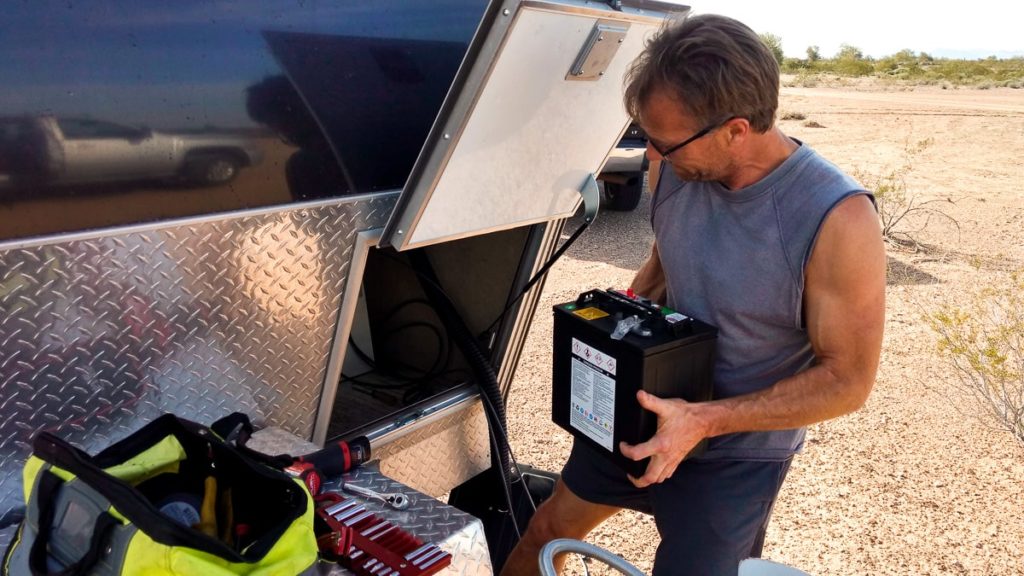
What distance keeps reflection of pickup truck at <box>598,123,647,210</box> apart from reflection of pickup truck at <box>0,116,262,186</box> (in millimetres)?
5743

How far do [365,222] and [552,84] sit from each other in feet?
1.92

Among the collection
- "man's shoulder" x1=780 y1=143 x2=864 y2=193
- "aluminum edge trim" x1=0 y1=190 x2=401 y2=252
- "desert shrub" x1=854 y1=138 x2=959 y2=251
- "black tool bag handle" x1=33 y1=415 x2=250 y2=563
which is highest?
"man's shoulder" x1=780 y1=143 x2=864 y2=193

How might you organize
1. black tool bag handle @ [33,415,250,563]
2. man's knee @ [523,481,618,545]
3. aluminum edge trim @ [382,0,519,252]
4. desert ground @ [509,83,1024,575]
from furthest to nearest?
desert ground @ [509,83,1024,575]
man's knee @ [523,481,618,545]
aluminum edge trim @ [382,0,519,252]
black tool bag handle @ [33,415,250,563]

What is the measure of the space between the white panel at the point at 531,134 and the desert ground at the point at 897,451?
1542 millimetres

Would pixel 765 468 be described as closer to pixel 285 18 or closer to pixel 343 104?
pixel 343 104

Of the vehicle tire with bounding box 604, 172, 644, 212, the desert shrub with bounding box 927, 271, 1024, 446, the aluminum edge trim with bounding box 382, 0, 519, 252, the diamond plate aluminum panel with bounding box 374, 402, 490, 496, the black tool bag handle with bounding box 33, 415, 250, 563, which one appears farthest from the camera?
the vehicle tire with bounding box 604, 172, 644, 212

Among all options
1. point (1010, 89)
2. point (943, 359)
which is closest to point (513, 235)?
point (943, 359)

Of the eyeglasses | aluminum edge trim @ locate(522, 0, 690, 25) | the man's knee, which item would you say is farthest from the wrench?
aluminum edge trim @ locate(522, 0, 690, 25)

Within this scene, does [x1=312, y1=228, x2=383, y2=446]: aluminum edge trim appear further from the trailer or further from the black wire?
the black wire

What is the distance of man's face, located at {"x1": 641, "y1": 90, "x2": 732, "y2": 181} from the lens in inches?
74.9

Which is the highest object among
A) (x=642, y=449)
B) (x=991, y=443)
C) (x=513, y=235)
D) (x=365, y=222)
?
(x=365, y=222)

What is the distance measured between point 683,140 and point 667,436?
696 millimetres

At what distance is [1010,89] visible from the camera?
2952cm

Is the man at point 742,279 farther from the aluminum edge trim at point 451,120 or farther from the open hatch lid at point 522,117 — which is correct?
the aluminum edge trim at point 451,120
